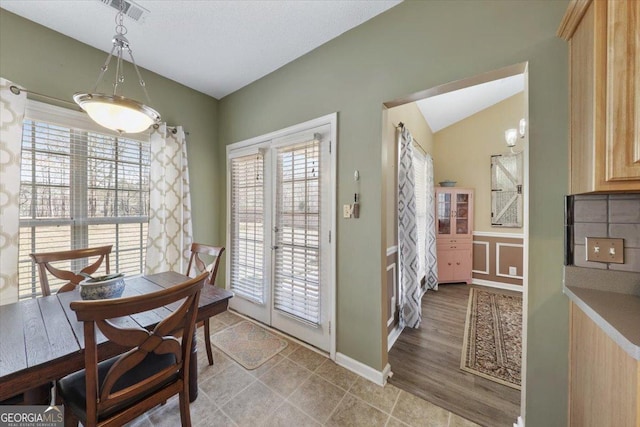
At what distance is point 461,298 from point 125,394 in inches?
156

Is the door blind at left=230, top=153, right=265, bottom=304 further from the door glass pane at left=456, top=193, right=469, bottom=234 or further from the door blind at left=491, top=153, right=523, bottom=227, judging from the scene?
the door blind at left=491, top=153, right=523, bottom=227

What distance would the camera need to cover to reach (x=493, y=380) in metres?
1.86

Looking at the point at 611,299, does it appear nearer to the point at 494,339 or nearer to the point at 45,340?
the point at 494,339

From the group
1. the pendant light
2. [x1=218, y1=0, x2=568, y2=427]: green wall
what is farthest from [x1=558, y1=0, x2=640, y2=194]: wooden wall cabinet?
the pendant light

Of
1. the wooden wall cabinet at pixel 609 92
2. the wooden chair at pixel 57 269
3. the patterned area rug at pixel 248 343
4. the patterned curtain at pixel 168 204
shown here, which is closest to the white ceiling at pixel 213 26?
the patterned curtain at pixel 168 204

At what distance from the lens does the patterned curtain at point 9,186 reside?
168 cm

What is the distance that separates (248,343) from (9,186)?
7.27 ft

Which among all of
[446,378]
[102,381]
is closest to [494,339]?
[446,378]

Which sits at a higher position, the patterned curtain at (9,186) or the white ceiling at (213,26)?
the white ceiling at (213,26)

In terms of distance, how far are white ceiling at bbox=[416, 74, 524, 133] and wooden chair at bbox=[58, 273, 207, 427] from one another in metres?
3.57

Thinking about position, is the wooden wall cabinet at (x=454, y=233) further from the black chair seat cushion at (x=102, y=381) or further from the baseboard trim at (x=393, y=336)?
the black chair seat cushion at (x=102, y=381)

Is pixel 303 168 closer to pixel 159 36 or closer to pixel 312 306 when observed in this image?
pixel 312 306

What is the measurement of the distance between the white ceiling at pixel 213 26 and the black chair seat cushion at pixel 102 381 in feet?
7.74

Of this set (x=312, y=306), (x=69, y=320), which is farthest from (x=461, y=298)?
(x=69, y=320)
